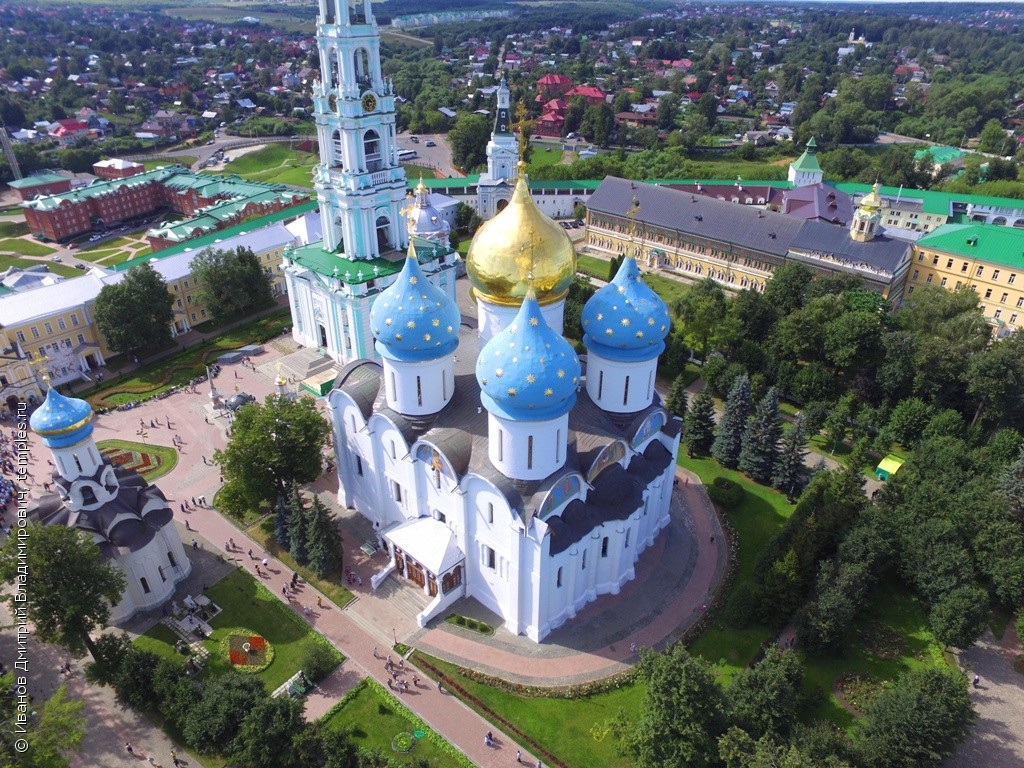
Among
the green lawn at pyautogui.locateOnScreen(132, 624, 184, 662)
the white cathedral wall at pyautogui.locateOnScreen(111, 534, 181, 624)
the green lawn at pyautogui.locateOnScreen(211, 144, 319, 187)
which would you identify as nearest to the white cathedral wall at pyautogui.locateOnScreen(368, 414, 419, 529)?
the white cathedral wall at pyautogui.locateOnScreen(111, 534, 181, 624)

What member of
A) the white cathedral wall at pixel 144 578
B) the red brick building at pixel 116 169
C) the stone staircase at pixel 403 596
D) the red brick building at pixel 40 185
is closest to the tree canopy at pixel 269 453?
the white cathedral wall at pixel 144 578

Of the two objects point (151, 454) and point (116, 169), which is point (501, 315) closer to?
point (151, 454)

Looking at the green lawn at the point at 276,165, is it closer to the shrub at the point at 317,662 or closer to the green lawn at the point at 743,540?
the green lawn at the point at 743,540

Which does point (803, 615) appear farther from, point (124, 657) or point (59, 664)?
point (59, 664)

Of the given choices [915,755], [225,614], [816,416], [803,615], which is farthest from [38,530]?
[816,416]

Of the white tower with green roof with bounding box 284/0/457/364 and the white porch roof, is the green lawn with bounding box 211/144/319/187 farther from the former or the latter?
the white porch roof

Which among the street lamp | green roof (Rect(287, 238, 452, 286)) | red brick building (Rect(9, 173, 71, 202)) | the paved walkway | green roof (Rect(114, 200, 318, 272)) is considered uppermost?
green roof (Rect(287, 238, 452, 286))
